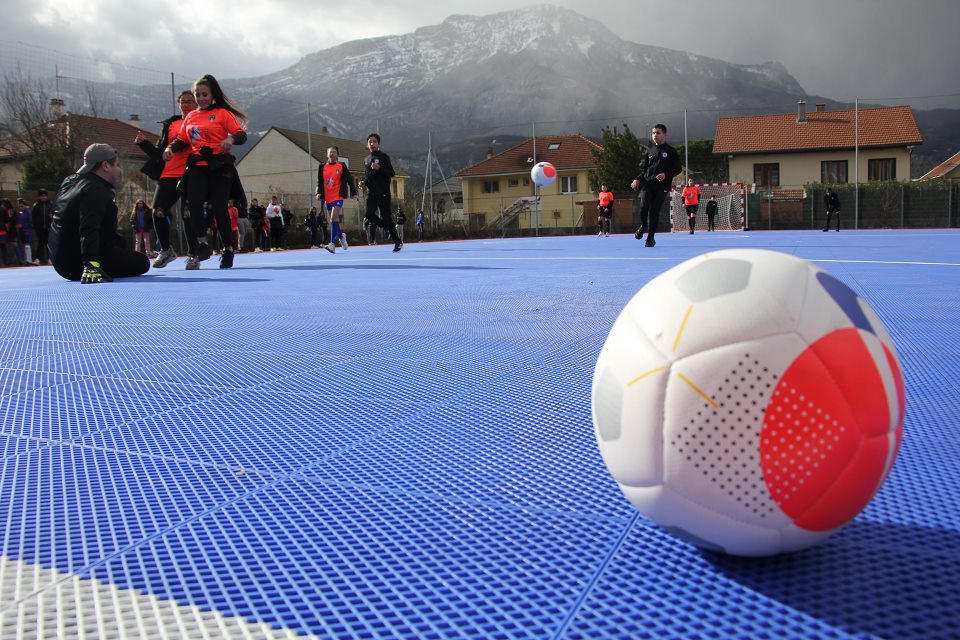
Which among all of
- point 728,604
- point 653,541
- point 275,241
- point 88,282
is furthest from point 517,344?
point 275,241

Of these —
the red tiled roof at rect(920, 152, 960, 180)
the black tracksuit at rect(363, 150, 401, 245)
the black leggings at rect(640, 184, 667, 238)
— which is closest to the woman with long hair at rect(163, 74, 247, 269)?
the black tracksuit at rect(363, 150, 401, 245)

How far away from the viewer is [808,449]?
117 centimetres

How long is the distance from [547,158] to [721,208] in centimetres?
2424

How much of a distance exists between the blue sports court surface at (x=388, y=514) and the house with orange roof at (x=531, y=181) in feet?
147

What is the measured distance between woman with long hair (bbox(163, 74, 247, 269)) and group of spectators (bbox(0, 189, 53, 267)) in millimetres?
10881

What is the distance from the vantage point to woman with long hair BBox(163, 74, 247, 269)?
845 cm

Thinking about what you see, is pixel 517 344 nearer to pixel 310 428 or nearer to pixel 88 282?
pixel 310 428

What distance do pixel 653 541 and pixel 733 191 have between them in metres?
34.0

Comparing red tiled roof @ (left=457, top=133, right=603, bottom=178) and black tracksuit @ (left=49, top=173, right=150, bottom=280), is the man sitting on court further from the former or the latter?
red tiled roof @ (left=457, top=133, right=603, bottom=178)

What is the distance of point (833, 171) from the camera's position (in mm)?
43344

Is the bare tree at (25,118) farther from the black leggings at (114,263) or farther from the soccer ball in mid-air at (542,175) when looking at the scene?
the black leggings at (114,263)

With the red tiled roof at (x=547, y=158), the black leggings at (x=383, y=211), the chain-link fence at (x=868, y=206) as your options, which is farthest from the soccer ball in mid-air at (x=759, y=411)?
the red tiled roof at (x=547, y=158)

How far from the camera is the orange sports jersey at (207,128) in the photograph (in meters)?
8.45

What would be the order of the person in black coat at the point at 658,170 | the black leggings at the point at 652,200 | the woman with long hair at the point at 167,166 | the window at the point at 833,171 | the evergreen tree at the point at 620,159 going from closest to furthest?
the woman with long hair at the point at 167,166
the person in black coat at the point at 658,170
the black leggings at the point at 652,200
the window at the point at 833,171
the evergreen tree at the point at 620,159
